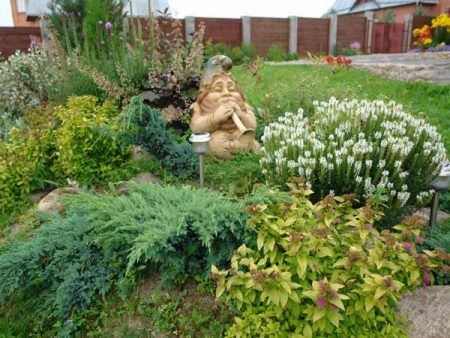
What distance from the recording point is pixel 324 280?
1803mm

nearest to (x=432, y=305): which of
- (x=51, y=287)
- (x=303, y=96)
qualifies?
(x=51, y=287)

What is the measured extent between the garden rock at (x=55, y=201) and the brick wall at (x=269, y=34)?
16.2 meters

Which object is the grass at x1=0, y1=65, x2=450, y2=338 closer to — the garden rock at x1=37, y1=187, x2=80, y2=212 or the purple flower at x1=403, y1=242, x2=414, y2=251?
the garden rock at x1=37, y1=187, x2=80, y2=212

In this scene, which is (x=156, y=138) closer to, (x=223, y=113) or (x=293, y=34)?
(x=223, y=113)

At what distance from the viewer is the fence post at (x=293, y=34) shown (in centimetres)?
1944

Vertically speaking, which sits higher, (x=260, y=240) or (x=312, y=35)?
(x=312, y=35)

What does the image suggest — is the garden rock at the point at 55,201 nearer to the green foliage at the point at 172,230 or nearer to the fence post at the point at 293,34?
the green foliage at the point at 172,230

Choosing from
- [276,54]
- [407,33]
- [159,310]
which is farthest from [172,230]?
[407,33]

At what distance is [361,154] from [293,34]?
1801 cm

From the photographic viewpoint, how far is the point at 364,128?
3195 millimetres

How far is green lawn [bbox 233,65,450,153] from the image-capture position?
16.2 ft

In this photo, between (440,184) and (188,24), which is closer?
(440,184)

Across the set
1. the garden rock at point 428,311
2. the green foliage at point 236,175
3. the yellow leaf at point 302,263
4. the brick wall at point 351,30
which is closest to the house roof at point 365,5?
the brick wall at point 351,30

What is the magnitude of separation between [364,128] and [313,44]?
18.4m
